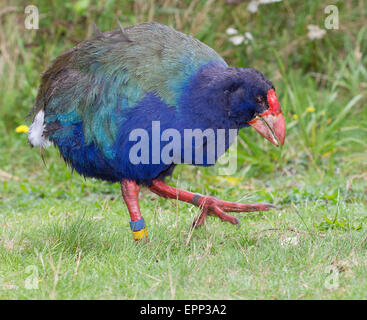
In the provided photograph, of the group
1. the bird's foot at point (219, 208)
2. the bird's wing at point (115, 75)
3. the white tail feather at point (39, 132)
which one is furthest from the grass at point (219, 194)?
the bird's wing at point (115, 75)

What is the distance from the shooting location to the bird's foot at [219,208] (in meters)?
3.21

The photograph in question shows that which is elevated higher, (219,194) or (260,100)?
(260,100)

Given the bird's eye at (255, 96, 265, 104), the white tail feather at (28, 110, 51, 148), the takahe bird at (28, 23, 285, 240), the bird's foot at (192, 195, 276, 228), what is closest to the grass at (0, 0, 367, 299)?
the bird's foot at (192, 195, 276, 228)

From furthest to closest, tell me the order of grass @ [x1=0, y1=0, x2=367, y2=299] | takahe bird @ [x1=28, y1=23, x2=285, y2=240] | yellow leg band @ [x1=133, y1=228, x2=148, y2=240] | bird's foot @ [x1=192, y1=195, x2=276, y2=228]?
1. bird's foot @ [x1=192, y1=195, x2=276, y2=228]
2. yellow leg band @ [x1=133, y1=228, x2=148, y2=240]
3. takahe bird @ [x1=28, y1=23, x2=285, y2=240]
4. grass @ [x1=0, y1=0, x2=367, y2=299]

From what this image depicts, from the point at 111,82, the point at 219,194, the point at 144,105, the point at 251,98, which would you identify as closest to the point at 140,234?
the point at 144,105

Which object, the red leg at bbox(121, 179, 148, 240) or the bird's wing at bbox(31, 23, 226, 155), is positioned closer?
the bird's wing at bbox(31, 23, 226, 155)

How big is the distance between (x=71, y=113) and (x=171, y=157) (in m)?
0.58

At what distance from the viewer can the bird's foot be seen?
10.5 ft

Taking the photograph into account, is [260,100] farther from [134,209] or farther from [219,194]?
[219,194]

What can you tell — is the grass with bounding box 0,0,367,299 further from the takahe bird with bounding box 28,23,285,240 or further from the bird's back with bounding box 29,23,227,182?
the bird's back with bounding box 29,23,227,182

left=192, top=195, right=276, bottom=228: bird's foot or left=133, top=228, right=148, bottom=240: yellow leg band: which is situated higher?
left=192, top=195, right=276, bottom=228: bird's foot

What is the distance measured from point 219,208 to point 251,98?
2.13 feet

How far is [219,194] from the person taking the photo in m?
4.14

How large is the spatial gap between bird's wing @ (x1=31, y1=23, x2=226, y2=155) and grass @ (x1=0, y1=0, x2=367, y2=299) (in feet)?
1.75
